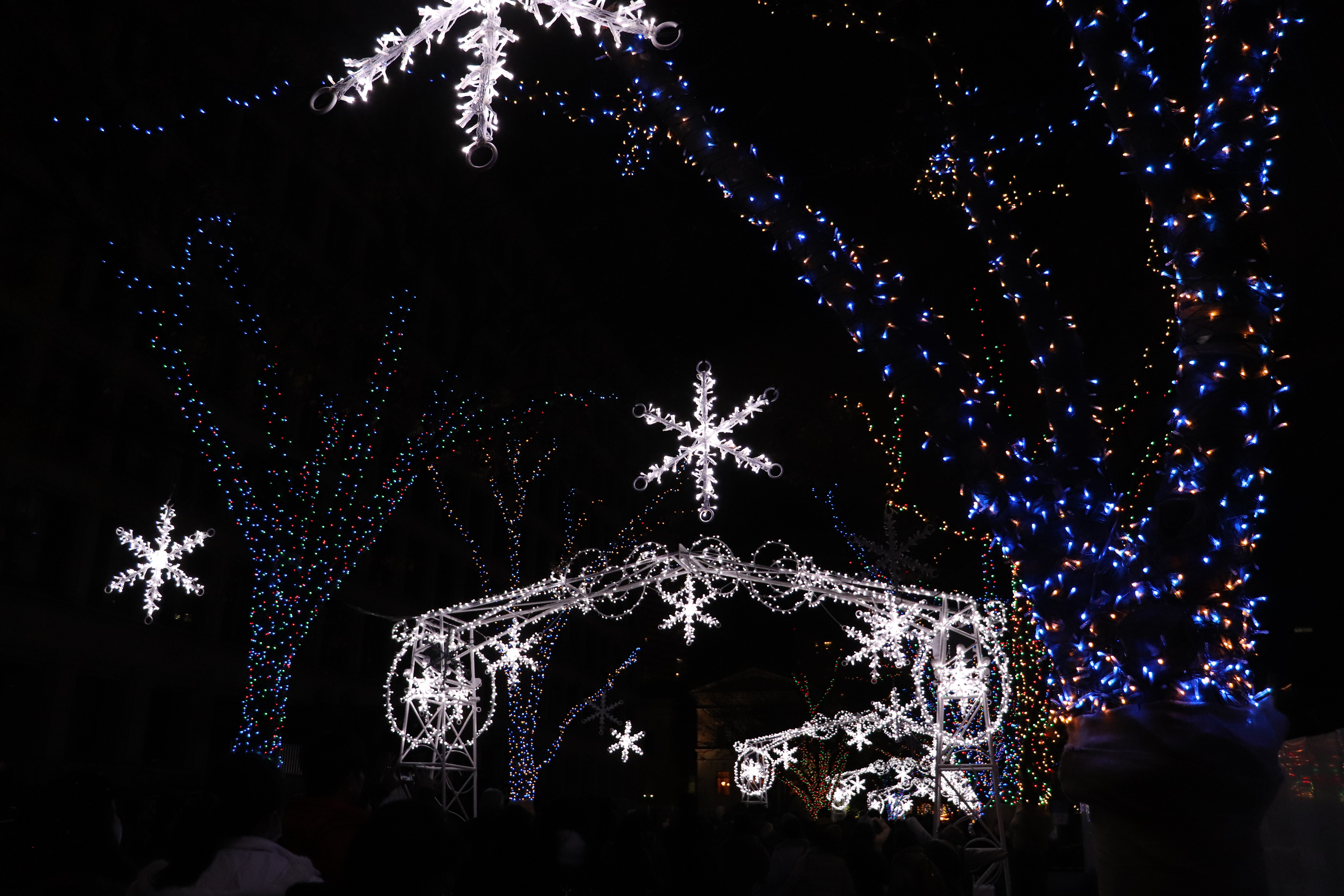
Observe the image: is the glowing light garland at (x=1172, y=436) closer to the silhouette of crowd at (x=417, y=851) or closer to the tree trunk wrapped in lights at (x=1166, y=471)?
the tree trunk wrapped in lights at (x=1166, y=471)

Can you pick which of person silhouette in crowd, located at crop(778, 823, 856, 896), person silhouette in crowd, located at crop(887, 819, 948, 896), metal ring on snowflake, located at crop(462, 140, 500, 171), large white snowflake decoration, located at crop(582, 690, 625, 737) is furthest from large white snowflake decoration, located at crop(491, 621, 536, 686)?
large white snowflake decoration, located at crop(582, 690, 625, 737)

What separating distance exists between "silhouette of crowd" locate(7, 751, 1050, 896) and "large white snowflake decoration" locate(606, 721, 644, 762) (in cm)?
2094

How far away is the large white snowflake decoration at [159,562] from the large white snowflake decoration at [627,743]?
12.6m

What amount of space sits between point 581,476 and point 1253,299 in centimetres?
4219

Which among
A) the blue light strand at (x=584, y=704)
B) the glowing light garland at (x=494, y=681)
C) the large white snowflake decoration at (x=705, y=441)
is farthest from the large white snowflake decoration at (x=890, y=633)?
the blue light strand at (x=584, y=704)

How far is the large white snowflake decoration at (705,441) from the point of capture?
9.84m

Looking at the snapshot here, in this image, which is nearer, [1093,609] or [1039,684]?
[1093,609]

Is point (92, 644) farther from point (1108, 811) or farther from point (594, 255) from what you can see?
point (1108, 811)

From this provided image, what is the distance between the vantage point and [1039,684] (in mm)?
14016

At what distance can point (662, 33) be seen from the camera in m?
4.48

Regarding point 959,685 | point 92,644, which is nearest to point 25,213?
point 92,644

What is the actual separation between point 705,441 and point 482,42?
5.60m

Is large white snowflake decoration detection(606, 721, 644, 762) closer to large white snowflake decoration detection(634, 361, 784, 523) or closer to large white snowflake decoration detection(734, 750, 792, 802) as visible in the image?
large white snowflake decoration detection(734, 750, 792, 802)

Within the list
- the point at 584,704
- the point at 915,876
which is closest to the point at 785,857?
the point at 915,876
